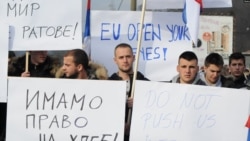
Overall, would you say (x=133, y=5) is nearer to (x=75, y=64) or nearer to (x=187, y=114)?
(x=75, y=64)

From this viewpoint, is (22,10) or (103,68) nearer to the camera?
(22,10)

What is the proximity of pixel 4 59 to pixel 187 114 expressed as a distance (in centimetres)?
123

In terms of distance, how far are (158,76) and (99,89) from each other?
3.73 ft


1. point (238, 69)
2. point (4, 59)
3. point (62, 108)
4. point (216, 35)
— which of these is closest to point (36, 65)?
point (4, 59)

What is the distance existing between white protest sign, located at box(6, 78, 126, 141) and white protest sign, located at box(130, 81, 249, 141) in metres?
0.15

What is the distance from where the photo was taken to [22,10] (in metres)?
4.12

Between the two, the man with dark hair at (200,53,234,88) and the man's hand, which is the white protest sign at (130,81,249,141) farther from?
the man with dark hair at (200,53,234,88)

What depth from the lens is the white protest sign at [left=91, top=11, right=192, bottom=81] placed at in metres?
4.73

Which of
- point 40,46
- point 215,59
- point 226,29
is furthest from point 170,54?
point 226,29

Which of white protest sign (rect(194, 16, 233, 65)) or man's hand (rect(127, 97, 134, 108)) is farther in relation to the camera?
white protest sign (rect(194, 16, 233, 65))

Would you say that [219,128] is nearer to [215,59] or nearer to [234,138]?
[234,138]

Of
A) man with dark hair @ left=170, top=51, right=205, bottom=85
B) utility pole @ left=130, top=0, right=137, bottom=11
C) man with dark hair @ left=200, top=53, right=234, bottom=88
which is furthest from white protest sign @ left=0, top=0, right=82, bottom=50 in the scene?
utility pole @ left=130, top=0, right=137, bottom=11

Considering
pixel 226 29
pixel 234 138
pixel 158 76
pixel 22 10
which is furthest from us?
pixel 226 29

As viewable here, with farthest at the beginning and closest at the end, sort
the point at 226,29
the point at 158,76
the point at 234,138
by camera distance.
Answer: the point at 226,29 < the point at 158,76 < the point at 234,138
